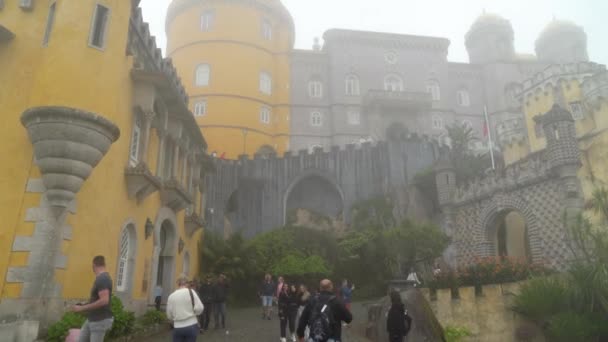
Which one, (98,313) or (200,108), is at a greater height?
(200,108)

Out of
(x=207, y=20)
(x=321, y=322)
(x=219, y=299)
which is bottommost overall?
(x=321, y=322)

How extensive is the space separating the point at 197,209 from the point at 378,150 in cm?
1365

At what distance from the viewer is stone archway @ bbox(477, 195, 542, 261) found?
18.8 meters

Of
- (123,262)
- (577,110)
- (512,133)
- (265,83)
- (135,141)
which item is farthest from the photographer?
(265,83)

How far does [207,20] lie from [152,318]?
32.4 m

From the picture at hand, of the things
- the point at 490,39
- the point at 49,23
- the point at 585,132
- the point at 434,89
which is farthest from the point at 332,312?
the point at 490,39

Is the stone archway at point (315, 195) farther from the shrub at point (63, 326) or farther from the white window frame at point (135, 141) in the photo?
the shrub at point (63, 326)

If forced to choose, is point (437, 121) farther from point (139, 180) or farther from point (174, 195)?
point (139, 180)

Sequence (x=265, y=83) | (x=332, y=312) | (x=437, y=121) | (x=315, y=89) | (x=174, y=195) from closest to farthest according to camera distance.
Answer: (x=332, y=312) < (x=174, y=195) < (x=265, y=83) < (x=315, y=89) < (x=437, y=121)

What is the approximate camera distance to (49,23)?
10578 millimetres

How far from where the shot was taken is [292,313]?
10.2m

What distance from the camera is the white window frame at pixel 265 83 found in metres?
40.1

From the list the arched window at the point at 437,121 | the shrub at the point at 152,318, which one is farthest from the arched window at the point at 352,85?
the shrub at the point at 152,318

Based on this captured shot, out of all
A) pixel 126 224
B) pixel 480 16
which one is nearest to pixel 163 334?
pixel 126 224
